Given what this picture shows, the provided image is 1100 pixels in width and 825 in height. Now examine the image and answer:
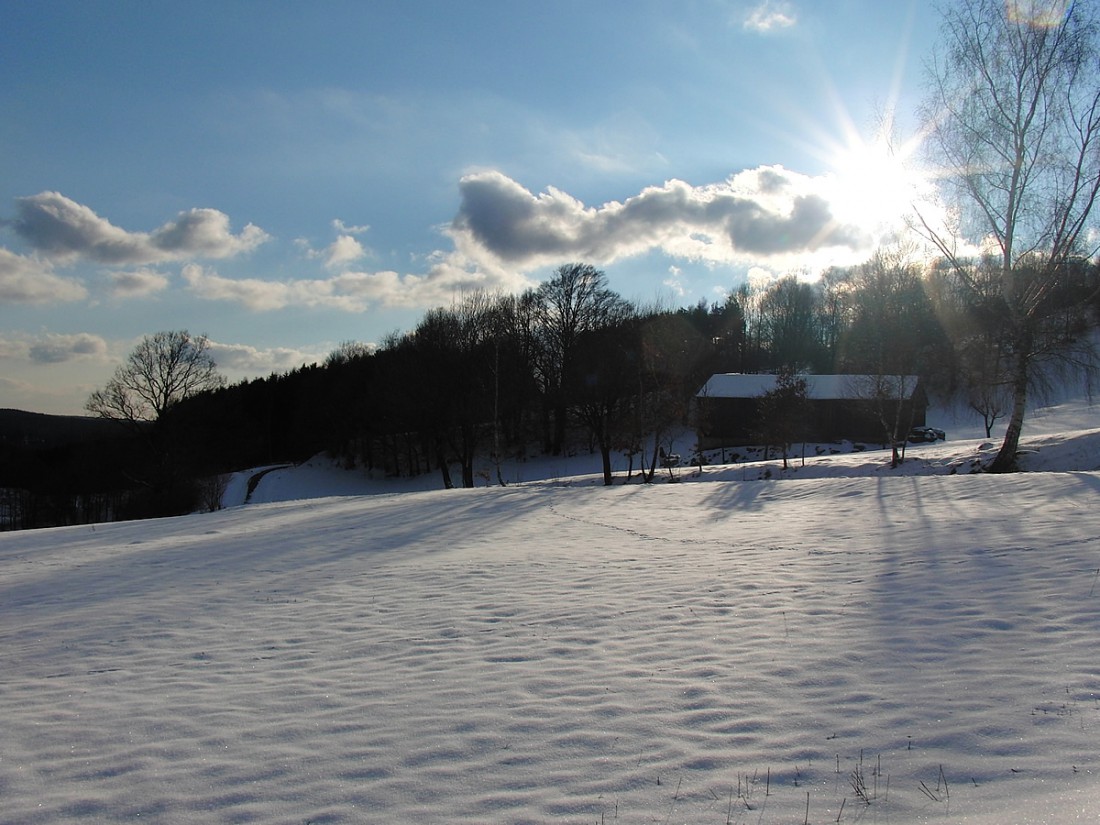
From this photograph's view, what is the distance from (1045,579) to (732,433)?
46.3 meters

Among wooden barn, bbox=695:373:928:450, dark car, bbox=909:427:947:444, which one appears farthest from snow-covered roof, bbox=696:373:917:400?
dark car, bbox=909:427:947:444

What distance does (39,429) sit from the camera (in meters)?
92.1

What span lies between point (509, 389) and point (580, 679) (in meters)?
43.1

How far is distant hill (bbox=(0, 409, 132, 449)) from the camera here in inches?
2992

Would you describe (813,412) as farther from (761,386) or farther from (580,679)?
(580,679)

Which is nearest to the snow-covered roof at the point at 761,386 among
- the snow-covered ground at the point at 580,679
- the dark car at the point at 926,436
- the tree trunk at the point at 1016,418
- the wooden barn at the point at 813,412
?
the wooden barn at the point at 813,412

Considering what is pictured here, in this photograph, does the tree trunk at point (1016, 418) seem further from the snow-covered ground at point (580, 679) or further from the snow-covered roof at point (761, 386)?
the snow-covered roof at point (761, 386)

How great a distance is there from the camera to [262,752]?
17.4 ft

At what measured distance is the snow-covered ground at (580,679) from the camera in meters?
4.47

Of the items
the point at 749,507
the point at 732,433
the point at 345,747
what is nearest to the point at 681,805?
the point at 345,747

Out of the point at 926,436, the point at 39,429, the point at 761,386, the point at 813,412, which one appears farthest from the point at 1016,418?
the point at 39,429

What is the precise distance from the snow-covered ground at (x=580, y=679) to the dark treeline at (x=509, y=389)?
16496mm

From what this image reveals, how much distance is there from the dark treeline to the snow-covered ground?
54.1 ft

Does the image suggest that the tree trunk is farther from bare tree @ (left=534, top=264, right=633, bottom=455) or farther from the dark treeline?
bare tree @ (left=534, top=264, right=633, bottom=455)
